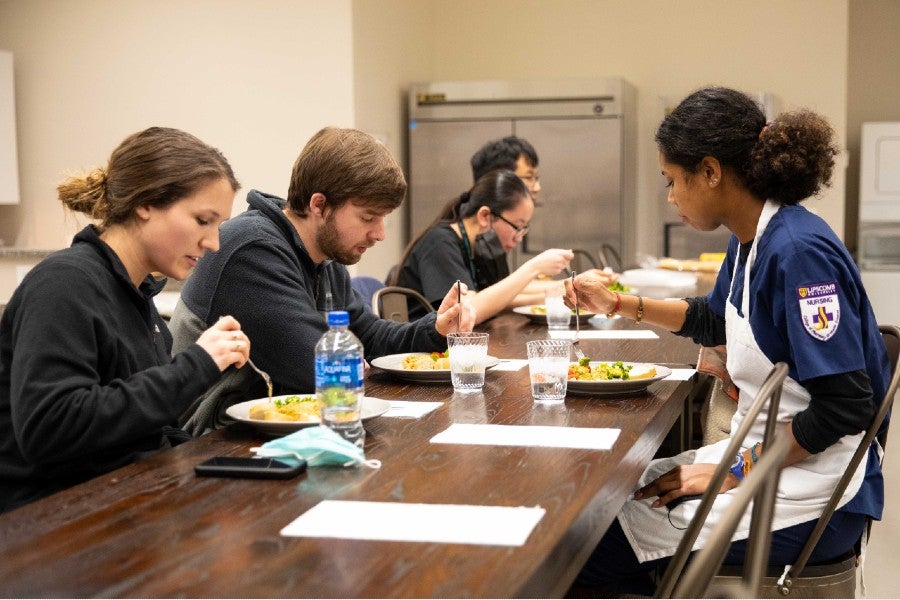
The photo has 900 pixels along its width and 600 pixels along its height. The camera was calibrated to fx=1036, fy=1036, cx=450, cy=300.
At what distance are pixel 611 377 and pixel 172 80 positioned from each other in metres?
4.39

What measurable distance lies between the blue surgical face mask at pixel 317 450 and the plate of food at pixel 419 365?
69cm

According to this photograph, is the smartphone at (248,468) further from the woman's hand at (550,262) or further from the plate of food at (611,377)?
the woman's hand at (550,262)

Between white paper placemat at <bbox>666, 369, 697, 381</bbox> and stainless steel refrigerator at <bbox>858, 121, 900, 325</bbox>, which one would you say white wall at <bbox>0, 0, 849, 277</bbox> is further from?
white paper placemat at <bbox>666, 369, 697, 381</bbox>

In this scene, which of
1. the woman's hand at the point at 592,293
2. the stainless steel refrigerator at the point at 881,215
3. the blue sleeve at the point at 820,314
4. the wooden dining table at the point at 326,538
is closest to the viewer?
the wooden dining table at the point at 326,538

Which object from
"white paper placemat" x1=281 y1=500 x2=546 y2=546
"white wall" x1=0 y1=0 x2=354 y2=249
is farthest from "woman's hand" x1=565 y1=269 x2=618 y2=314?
"white wall" x1=0 y1=0 x2=354 y2=249

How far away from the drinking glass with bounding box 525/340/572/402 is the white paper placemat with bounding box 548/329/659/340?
92cm

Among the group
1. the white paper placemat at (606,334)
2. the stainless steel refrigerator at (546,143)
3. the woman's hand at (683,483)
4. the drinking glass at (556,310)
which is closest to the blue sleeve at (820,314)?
the woman's hand at (683,483)

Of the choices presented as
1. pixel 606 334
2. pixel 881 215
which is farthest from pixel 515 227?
pixel 881 215

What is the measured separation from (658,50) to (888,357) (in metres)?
5.55

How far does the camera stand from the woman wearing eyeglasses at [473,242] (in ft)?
12.0

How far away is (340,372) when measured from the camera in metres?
1.62

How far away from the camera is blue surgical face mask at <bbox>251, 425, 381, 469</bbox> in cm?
150

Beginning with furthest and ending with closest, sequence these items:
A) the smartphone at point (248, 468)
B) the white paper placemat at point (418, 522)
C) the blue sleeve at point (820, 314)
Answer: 1. the blue sleeve at point (820, 314)
2. the smartphone at point (248, 468)
3. the white paper placemat at point (418, 522)

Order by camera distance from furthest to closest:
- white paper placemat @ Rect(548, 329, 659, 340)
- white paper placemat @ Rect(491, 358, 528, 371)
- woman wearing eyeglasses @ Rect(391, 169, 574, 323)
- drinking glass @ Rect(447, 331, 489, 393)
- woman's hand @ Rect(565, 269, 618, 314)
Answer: woman wearing eyeglasses @ Rect(391, 169, 574, 323)
white paper placemat @ Rect(548, 329, 659, 340)
woman's hand @ Rect(565, 269, 618, 314)
white paper placemat @ Rect(491, 358, 528, 371)
drinking glass @ Rect(447, 331, 489, 393)
